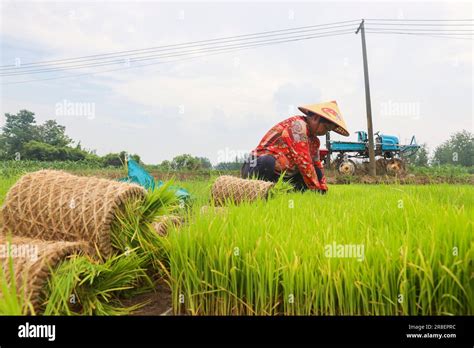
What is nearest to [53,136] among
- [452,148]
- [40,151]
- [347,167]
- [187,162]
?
[40,151]

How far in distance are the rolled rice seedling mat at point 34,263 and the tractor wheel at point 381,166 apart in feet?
46.2

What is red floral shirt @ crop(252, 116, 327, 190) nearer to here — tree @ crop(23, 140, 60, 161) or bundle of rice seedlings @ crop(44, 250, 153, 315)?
bundle of rice seedlings @ crop(44, 250, 153, 315)

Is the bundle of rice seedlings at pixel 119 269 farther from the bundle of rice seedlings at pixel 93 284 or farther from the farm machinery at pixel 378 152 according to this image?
the farm machinery at pixel 378 152

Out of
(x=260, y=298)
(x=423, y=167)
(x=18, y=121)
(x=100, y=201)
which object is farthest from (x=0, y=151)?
(x=423, y=167)

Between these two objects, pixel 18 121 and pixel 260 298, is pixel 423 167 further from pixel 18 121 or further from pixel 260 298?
pixel 18 121

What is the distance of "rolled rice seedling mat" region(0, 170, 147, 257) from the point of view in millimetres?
1778

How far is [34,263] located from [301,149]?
3603mm

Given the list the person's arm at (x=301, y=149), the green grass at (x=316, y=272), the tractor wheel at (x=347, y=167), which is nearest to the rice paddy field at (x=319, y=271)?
the green grass at (x=316, y=272)

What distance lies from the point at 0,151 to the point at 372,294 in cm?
1157

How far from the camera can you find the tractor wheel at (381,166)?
14.1 metres

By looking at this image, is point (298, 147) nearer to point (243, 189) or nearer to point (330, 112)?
point (330, 112)

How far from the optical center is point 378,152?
46.8 ft

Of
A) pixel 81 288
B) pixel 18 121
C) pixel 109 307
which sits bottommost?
pixel 109 307

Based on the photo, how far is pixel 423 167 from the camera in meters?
12.8
